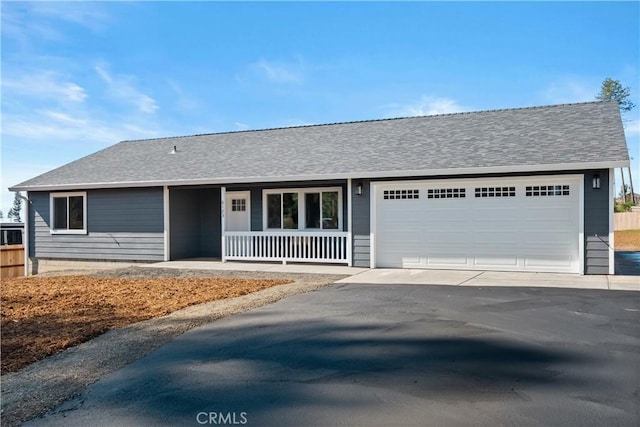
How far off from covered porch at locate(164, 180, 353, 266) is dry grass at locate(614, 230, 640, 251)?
45.7 ft

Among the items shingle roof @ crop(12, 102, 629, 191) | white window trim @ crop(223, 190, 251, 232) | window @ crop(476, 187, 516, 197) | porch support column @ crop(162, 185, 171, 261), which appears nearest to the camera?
shingle roof @ crop(12, 102, 629, 191)

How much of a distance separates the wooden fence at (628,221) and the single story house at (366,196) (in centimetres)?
1981

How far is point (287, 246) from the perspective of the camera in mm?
14188

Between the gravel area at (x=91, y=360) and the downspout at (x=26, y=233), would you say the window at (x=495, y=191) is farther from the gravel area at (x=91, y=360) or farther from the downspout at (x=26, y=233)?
the downspout at (x=26, y=233)

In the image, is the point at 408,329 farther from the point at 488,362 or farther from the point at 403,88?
the point at 403,88

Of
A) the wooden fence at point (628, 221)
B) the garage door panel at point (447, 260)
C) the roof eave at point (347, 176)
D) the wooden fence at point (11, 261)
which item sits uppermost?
the roof eave at point (347, 176)

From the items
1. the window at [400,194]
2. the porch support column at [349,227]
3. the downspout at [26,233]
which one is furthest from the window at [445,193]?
the downspout at [26,233]

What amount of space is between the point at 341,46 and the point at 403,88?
14.3ft

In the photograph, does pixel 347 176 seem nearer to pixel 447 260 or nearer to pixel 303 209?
pixel 303 209

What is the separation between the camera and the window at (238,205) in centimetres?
1558

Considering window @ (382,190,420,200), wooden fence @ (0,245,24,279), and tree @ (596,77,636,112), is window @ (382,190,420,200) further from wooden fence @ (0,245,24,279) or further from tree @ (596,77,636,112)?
tree @ (596,77,636,112)

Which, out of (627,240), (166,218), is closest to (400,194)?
(166,218)

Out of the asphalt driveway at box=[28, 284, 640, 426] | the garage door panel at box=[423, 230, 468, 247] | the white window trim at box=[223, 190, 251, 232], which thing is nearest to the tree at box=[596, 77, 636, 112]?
the garage door panel at box=[423, 230, 468, 247]

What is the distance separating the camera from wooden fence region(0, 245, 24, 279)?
1623 cm
